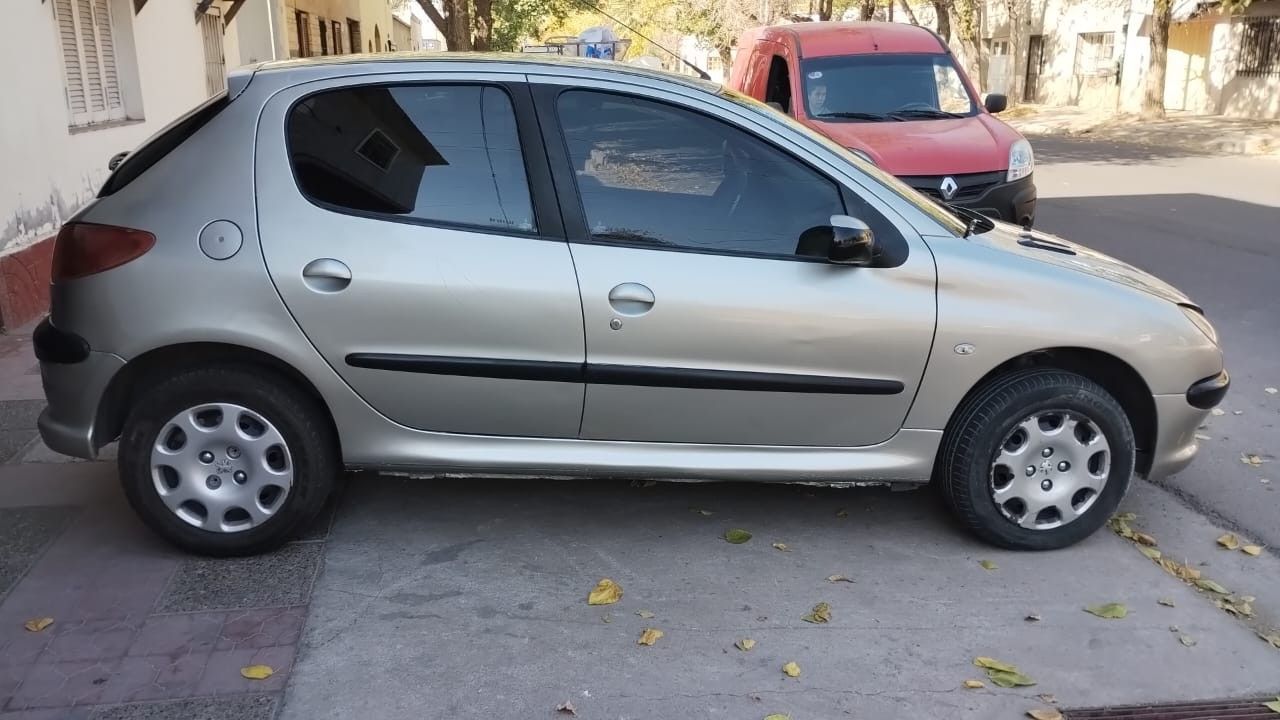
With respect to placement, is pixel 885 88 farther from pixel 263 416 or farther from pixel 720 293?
pixel 263 416

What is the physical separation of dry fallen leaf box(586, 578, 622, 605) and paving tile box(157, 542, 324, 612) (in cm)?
96

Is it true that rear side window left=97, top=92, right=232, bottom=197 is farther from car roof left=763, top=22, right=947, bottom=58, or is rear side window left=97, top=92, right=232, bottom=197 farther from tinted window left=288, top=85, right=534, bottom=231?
car roof left=763, top=22, right=947, bottom=58

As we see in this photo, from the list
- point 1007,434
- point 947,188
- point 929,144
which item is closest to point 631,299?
point 1007,434

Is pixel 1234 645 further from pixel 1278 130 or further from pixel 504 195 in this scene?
pixel 1278 130

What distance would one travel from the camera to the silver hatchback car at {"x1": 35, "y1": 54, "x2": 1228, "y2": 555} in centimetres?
376

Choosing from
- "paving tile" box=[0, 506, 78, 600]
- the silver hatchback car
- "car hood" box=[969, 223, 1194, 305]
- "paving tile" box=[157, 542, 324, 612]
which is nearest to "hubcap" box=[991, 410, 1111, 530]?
the silver hatchback car

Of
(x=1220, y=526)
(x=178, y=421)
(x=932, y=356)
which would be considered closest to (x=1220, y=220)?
(x=1220, y=526)

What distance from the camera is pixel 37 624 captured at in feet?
11.6

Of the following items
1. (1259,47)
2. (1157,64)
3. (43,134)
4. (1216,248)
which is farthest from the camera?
(1259,47)

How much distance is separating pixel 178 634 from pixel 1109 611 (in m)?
3.02

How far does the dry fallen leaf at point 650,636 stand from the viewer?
345 centimetres

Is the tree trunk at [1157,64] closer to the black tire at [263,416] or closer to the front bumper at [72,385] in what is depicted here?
the black tire at [263,416]

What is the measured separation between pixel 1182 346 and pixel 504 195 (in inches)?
98.3

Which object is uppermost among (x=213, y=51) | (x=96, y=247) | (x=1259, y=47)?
(x=213, y=51)
